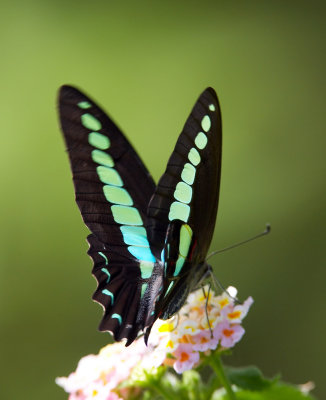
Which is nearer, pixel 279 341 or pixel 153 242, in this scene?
pixel 153 242

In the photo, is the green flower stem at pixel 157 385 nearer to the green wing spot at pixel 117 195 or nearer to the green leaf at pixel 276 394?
the green leaf at pixel 276 394

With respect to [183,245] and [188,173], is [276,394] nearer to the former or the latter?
[183,245]

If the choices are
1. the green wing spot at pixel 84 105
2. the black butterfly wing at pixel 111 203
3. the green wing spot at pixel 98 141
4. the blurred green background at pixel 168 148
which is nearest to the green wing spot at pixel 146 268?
the black butterfly wing at pixel 111 203

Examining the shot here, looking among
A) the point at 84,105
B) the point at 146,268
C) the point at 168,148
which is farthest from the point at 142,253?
the point at 168,148

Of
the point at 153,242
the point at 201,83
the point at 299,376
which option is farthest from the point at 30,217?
the point at 153,242

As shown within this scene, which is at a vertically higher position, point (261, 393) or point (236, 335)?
point (236, 335)

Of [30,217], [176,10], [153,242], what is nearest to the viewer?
[153,242]

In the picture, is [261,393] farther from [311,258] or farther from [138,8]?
[138,8]
